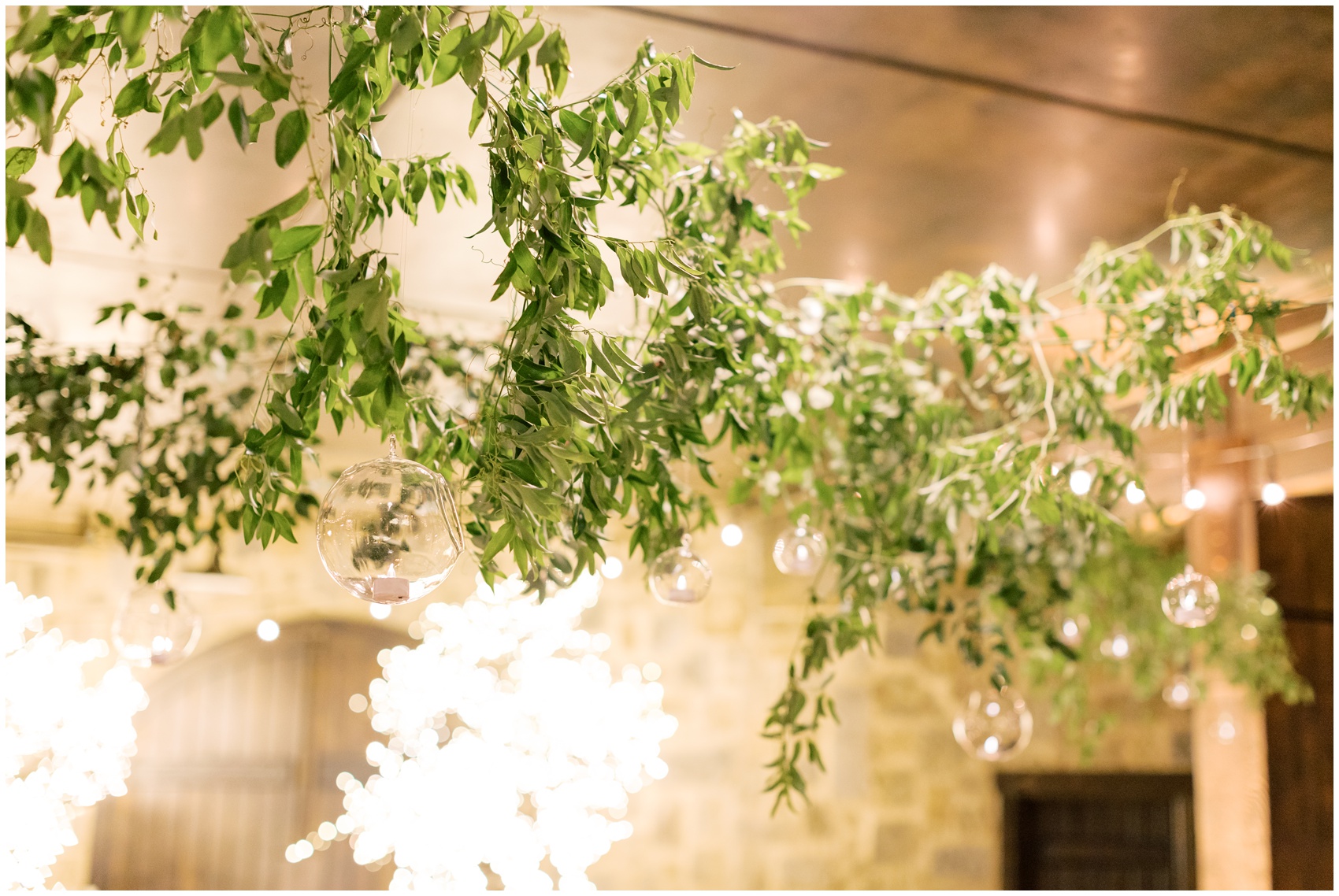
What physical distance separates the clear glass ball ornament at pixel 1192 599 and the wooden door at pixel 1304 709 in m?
2.78

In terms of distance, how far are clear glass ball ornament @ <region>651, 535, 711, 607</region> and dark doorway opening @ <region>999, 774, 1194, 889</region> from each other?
503 centimetres

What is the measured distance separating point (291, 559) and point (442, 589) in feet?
2.55

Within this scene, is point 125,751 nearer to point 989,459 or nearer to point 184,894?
point 184,894

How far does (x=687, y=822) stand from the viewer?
6223 mm

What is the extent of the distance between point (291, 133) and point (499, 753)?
461cm

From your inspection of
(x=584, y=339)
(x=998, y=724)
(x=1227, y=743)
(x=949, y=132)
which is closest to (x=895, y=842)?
(x=1227, y=743)

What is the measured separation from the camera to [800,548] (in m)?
2.65

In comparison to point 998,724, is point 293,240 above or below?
above

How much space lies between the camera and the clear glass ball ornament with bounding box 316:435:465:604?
4.18 feet

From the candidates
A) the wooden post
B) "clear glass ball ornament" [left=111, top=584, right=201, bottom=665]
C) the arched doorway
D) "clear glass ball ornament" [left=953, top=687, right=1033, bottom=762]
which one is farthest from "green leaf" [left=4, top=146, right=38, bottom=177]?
the arched doorway

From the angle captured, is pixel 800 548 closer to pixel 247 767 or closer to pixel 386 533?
pixel 386 533

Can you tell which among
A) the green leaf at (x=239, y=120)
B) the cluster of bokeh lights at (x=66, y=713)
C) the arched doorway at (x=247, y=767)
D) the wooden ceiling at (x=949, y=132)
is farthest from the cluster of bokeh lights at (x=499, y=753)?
the green leaf at (x=239, y=120)

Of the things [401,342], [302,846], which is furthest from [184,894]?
[401,342]

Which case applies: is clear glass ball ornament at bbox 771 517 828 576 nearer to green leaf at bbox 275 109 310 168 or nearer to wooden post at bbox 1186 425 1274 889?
green leaf at bbox 275 109 310 168
